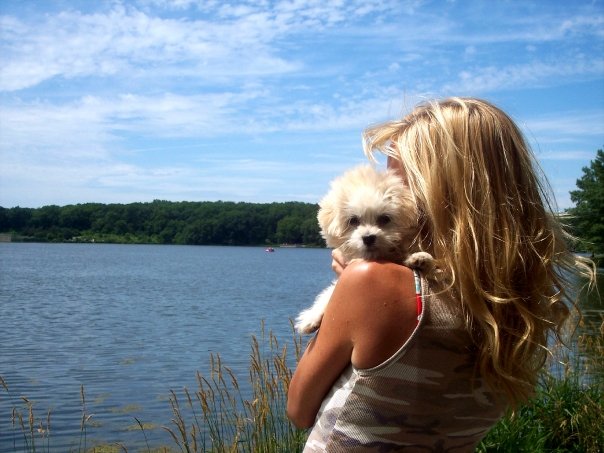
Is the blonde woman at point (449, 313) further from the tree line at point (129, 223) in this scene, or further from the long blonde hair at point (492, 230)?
the tree line at point (129, 223)

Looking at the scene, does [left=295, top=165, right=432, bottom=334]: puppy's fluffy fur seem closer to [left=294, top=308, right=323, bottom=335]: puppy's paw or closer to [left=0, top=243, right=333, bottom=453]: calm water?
[left=294, top=308, right=323, bottom=335]: puppy's paw

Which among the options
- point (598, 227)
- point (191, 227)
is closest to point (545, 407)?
point (598, 227)

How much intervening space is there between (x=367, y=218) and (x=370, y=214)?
0.15 ft

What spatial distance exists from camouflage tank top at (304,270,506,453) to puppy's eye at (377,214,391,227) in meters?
0.76

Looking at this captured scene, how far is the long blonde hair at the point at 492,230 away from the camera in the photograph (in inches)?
82.7

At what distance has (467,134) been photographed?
7.40ft

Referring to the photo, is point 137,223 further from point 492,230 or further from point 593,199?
point 492,230

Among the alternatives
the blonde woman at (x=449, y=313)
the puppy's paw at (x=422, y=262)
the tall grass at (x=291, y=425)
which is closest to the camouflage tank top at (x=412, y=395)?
the blonde woman at (x=449, y=313)

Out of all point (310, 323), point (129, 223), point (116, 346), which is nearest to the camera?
point (310, 323)

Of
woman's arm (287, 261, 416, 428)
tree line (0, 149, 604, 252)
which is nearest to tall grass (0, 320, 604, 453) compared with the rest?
woman's arm (287, 261, 416, 428)

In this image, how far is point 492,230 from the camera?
2152 millimetres

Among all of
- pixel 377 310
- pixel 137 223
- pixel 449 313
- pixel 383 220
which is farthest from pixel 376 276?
pixel 137 223

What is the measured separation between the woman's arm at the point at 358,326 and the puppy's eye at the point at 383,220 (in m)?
0.69

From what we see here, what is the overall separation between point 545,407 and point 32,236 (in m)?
125
